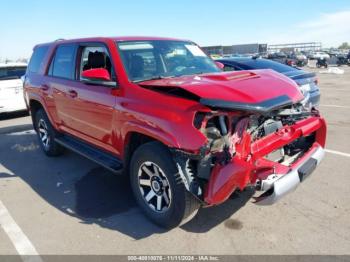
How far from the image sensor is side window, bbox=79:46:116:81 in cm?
428

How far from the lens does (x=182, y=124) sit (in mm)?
3016

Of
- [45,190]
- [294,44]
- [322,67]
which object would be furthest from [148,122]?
[294,44]

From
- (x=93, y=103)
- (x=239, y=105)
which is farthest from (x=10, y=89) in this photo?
(x=239, y=105)

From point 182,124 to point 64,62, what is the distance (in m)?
3.01

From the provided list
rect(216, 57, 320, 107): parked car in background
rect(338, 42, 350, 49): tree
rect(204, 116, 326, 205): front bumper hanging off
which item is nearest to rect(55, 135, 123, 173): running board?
rect(204, 116, 326, 205): front bumper hanging off

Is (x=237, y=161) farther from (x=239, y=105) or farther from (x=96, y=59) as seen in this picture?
(x=96, y=59)

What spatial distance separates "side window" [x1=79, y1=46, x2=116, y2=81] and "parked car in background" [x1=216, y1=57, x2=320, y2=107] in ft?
13.1

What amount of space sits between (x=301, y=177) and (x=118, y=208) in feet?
7.02

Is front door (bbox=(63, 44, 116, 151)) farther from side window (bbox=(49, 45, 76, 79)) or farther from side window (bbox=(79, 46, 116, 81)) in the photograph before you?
side window (bbox=(49, 45, 76, 79))

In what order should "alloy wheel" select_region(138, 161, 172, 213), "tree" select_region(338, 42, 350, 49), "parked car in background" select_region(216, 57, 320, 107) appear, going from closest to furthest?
"alloy wheel" select_region(138, 161, 172, 213) < "parked car in background" select_region(216, 57, 320, 107) < "tree" select_region(338, 42, 350, 49)

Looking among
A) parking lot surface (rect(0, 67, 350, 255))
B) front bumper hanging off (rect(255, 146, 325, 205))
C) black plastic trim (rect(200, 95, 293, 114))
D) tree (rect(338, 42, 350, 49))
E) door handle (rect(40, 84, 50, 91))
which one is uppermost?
black plastic trim (rect(200, 95, 293, 114))

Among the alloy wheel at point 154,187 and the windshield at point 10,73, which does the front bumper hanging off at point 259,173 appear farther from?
the windshield at point 10,73

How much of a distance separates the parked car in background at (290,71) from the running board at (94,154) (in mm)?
4167

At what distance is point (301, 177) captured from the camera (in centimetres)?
327
